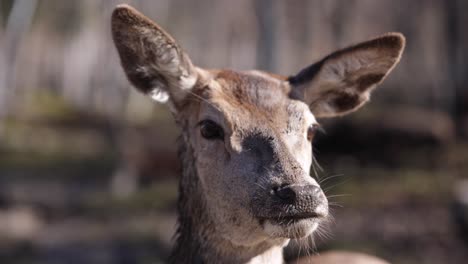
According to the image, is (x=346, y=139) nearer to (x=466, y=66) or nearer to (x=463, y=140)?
(x=463, y=140)

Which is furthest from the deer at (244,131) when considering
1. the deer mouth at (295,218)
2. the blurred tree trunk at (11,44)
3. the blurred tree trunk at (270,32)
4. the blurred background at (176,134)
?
the blurred tree trunk at (11,44)

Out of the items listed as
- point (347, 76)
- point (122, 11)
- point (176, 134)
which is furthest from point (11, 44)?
point (122, 11)

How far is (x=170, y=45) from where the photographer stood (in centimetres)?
556

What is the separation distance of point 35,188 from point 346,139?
7.41 metres

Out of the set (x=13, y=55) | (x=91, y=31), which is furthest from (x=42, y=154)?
(x=91, y=31)

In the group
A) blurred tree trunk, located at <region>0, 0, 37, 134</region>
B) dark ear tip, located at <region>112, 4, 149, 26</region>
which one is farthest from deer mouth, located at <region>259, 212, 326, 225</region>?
blurred tree trunk, located at <region>0, 0, 37, 134</region>

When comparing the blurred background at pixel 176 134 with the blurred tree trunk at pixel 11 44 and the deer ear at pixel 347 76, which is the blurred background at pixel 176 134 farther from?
the deer ear at pixel 347 76

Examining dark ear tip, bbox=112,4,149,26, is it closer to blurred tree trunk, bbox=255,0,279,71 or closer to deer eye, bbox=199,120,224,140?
deer eye, bbox=199,120,224,140

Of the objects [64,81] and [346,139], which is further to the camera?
[64,81]

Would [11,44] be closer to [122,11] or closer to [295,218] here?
[122,11]

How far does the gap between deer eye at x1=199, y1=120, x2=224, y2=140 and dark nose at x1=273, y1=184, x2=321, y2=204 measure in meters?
0.87

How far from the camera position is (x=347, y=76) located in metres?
5.95

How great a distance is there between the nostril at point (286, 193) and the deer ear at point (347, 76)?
1.13 metres

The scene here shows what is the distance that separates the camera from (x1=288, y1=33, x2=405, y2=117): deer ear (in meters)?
5.72
